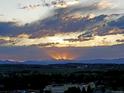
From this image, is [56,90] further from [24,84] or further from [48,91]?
[24,84]

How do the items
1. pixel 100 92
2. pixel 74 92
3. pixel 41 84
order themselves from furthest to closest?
pixel 41 84 < pixel 100 92 < pixel 74 92

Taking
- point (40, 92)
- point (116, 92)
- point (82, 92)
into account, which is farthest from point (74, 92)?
point (40, 92)

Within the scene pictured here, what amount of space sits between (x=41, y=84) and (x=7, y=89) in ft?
52.8

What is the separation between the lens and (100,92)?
15225 centimetres

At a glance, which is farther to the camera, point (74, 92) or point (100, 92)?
point (100, 92)

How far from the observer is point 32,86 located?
633 feet

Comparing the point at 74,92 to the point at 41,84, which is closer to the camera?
the point at 74,92

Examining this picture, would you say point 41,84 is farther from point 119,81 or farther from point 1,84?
point 119,81

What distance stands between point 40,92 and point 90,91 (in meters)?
18.5

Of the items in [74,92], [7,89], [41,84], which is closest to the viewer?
[74,92]

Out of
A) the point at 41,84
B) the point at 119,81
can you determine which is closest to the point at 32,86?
the point at 41,84

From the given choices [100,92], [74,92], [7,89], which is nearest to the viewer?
[74,92]

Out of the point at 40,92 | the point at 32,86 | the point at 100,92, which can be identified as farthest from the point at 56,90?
the point at 32,86

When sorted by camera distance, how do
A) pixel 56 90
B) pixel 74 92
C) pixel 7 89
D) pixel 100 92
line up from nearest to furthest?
pixel 74 92 < pixel 100 92 < pixel 56 90 < pixel 7 89
